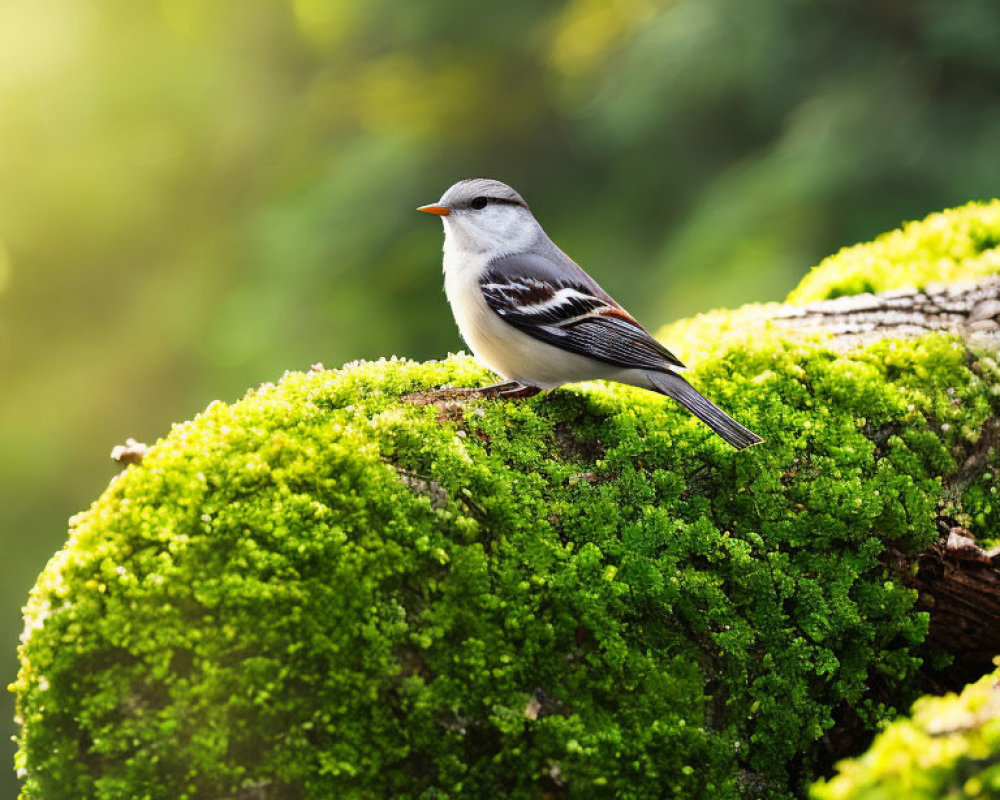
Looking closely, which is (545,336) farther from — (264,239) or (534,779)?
(264,239)

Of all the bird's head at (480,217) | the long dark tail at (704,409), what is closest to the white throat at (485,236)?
the bird's head at (480,217)

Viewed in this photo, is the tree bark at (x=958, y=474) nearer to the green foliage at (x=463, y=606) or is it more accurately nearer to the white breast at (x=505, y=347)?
the green foliage at (x=463, y=606)

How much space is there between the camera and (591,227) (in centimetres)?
681

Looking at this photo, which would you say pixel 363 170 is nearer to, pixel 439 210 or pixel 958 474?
pixel 439 210

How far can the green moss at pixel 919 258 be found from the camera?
4305 mm

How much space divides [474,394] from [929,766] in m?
1.69

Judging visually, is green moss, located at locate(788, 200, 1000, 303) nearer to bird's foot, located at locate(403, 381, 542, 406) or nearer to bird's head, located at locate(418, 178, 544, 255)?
bird's head, located at locate(418, 178, 544, 255)

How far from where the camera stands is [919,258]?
14.9 ft

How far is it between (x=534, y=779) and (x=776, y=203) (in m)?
4.52

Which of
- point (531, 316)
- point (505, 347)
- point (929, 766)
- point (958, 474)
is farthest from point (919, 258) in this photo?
point (929, 766)

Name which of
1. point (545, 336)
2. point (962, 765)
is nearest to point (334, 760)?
point (962, 765)

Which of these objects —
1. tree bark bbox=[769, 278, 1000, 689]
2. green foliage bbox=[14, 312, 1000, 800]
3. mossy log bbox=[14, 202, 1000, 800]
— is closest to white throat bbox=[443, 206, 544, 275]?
mossy log bbox=[14, 202, 1000, 800]

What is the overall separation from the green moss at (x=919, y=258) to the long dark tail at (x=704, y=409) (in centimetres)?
175

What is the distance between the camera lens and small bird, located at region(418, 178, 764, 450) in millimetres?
2881
